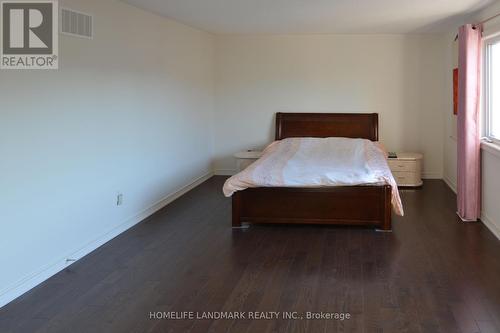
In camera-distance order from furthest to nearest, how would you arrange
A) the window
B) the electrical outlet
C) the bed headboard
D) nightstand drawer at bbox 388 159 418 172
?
the bed headboard, nightstand drawer at bbox 388 159 418 172, the window, the electrical outlet

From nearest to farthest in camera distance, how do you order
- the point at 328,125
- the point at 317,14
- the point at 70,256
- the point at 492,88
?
the point at 70,256
the point at 492,88
the point at 317,14
the point at 328,125

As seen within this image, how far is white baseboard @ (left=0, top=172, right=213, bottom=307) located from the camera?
126 inches

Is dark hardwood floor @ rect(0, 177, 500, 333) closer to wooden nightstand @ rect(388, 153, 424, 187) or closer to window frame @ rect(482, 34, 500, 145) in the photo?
window frame @ rect(482, 34, 500, 145)

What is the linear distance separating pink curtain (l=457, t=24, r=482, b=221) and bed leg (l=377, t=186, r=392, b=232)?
824 mm

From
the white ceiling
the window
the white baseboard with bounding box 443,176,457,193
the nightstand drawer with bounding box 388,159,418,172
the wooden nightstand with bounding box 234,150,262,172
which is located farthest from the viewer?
the wooden nightstand with bounding box 234,150,262,172

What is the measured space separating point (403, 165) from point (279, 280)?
3764mm

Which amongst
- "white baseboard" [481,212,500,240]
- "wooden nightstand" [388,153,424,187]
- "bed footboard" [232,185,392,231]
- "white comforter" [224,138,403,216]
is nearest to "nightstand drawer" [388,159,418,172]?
"wooden nightstand" [388,153,424,187]

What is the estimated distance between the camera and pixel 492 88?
4.93 meters

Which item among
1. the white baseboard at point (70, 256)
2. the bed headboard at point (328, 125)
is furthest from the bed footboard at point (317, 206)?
the bed headboard at point (328, 125)

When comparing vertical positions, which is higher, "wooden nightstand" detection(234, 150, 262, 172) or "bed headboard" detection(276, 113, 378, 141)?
"bed headboard" detection(276, 113, 378, 141)

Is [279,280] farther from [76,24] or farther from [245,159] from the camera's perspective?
[245,159]

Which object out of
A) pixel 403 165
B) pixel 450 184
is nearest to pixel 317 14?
pixel 403 165

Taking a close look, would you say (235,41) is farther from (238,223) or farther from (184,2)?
(238,223)

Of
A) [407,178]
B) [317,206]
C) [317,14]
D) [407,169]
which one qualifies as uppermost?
[317,14]
